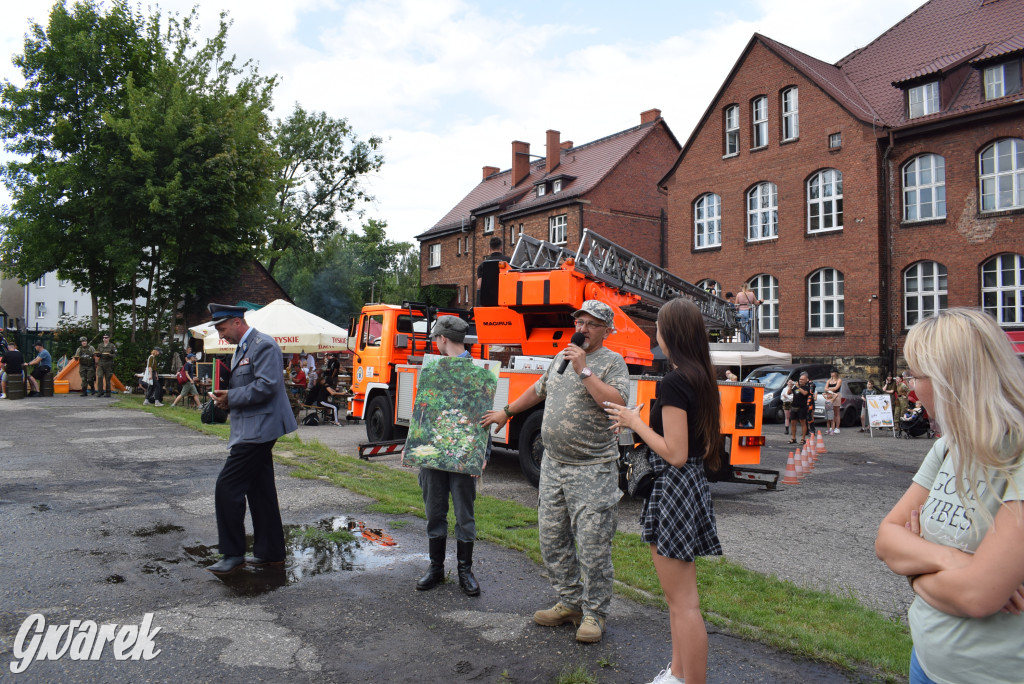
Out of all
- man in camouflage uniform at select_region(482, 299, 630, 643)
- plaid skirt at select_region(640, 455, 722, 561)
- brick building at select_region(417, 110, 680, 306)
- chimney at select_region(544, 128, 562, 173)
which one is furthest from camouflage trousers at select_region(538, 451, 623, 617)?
chimney at select_region(544, 128, 562, 173)

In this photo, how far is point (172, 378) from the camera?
846 inches

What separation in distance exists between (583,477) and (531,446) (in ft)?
16.5

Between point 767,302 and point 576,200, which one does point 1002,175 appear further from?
point 576,200

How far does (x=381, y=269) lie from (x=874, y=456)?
78.3m

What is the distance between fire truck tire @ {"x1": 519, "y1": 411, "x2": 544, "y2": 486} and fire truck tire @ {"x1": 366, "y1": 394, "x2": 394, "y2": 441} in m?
3.83

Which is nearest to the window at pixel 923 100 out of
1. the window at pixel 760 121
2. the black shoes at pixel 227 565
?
the window at pixel 760 121

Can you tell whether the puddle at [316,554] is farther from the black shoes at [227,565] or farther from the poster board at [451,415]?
the poster board at [451,415]

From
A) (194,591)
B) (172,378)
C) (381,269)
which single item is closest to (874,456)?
(194,591)

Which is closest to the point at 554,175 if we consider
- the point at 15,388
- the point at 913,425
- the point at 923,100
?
the point at 923,100

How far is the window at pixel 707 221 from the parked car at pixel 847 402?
1032cm

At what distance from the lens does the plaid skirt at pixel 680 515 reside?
126 inches

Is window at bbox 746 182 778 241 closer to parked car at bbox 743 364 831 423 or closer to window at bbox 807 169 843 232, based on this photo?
window at bbox 807 169 843 232

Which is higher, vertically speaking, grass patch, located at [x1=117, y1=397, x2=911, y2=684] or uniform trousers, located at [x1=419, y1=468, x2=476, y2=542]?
uniform trousers, located at [x1=419, y1=468, x2=476, y2=542]

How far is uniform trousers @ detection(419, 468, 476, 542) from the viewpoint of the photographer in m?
4.93
